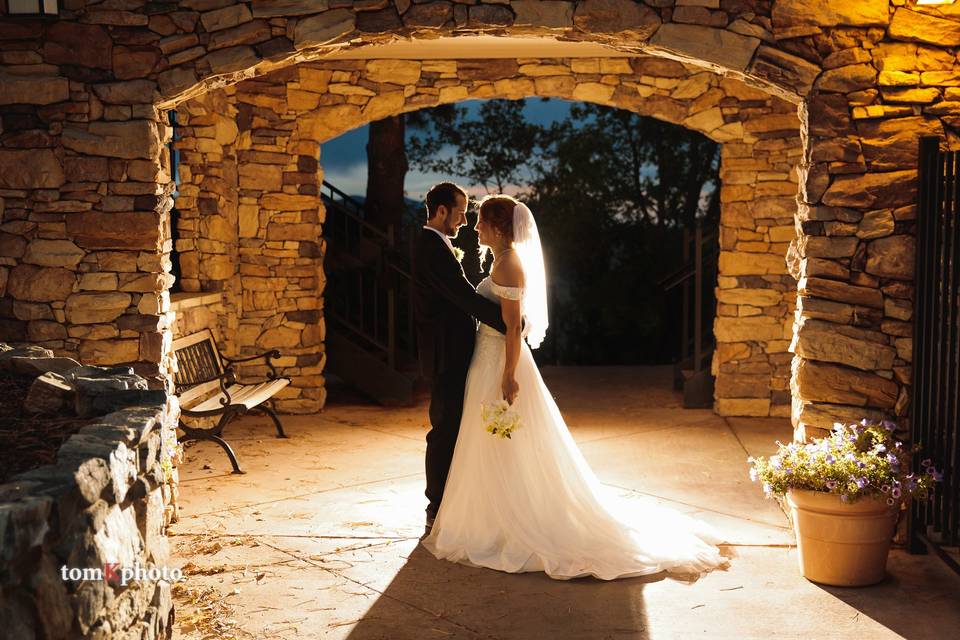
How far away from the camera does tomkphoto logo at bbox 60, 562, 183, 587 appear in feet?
7.39

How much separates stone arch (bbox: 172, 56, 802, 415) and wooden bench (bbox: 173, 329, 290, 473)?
0.65 m

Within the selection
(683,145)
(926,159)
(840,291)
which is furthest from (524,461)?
(683,145)

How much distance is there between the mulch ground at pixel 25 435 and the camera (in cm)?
298

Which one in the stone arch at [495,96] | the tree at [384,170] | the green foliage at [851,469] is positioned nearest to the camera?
the green foliage at [851,469]

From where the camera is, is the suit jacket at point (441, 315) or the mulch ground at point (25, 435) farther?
the suit jacket at point (441, 315)

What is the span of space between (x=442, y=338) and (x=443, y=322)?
8cm

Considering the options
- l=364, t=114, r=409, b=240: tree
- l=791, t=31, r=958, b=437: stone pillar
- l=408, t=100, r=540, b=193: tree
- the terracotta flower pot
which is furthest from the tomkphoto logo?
l=408, t=100, r=540, b=193: tree

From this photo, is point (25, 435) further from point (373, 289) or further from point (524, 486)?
point (373, 289)

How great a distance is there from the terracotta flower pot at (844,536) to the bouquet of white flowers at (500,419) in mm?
1239

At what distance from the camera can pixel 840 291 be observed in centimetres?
465

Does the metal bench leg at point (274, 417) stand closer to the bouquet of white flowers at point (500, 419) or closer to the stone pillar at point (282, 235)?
the stone pillar at point (282, 235)

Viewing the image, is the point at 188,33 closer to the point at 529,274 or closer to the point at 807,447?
the point at 529,274

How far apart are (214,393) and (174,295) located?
81cm

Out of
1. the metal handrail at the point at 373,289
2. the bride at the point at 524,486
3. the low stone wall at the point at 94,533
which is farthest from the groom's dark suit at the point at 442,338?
the metal handrail at the point at 373,289
